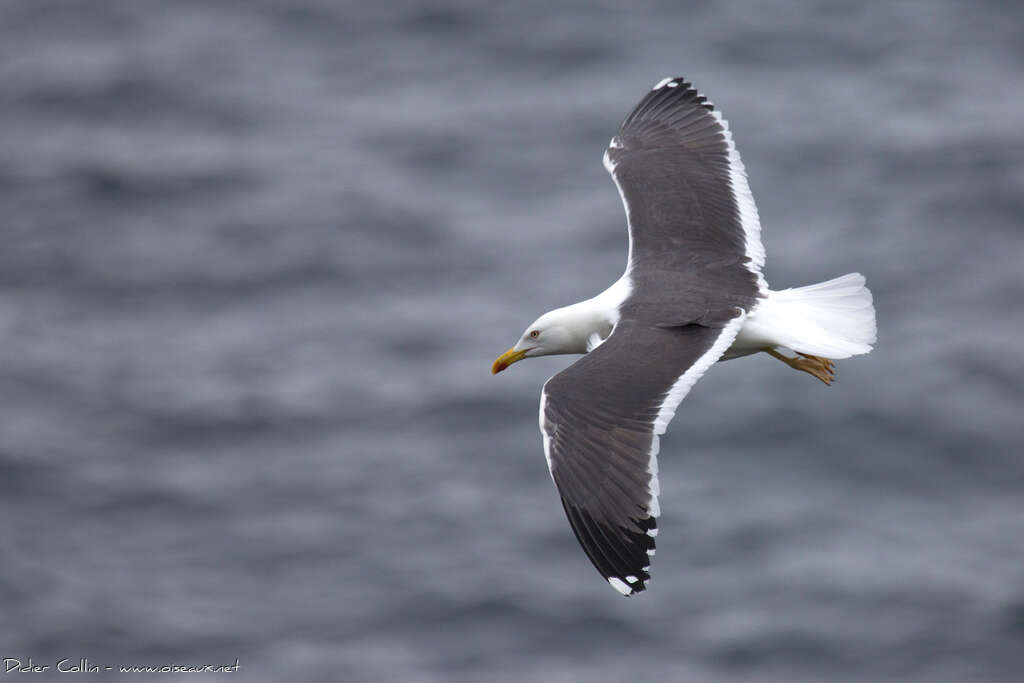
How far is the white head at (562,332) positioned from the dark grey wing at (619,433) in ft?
2.23

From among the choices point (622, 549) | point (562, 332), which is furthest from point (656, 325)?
point (622, 549)

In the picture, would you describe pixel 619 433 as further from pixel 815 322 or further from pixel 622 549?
pixel 815 322

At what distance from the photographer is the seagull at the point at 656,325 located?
8.05m

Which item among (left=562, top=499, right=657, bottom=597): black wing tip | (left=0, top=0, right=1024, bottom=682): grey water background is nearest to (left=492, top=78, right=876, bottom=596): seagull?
(left=562, top=499, right=657, bottom=597): black wing tip

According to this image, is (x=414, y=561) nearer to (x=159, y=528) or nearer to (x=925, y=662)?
(x=159, y=528)

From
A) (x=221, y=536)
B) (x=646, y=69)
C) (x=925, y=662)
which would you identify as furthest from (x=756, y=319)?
(x=646, y=69)

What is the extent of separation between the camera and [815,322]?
364 inches

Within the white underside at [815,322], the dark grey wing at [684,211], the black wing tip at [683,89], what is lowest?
the white underside at [815,322]

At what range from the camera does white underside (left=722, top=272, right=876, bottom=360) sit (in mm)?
9031

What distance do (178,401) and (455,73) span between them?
5.71m

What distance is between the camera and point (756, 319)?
30.1 feet

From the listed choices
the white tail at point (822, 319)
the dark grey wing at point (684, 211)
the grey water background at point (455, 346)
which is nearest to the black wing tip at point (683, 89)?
the dark grey wing at point (684, 211)

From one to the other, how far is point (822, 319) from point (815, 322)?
62 millimetres

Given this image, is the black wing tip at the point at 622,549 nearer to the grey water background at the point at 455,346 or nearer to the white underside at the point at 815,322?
the white underside at the point at 815,322
